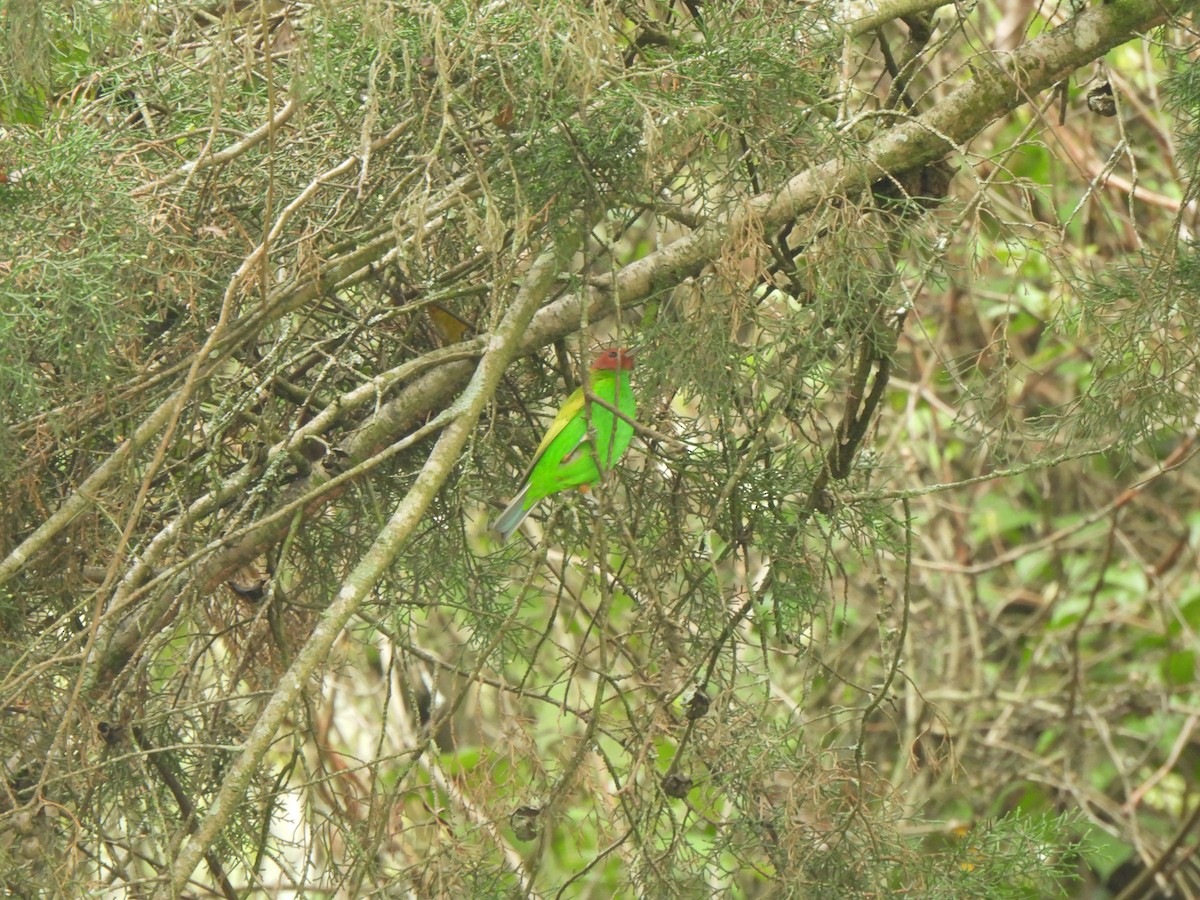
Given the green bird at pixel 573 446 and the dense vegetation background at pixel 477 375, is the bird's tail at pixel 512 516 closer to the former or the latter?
the green bird at pixel 573 446

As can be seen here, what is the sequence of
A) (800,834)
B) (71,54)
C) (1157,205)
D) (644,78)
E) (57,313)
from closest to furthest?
1. (57,313)
2. (644,78)
3. (800,834)
4. (71,54)
5. (1157,205)

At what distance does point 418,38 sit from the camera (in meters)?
2.14

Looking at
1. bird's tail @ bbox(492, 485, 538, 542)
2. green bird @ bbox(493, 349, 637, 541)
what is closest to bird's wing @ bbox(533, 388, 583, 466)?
green bird @ bbox(493, 349, 637, 541)

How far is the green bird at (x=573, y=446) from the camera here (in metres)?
2.62

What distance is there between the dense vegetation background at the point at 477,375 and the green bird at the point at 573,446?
68 mm

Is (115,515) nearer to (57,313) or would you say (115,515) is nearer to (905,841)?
(57,313)

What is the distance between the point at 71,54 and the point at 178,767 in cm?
152

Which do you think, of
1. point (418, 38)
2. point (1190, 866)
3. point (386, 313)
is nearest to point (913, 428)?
point (1190, 866)

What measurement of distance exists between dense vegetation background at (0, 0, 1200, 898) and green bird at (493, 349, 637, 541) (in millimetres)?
68

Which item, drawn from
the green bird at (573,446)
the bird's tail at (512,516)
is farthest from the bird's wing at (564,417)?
the bird's tail at (512,516)

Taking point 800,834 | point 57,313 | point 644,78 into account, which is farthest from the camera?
point 800,834

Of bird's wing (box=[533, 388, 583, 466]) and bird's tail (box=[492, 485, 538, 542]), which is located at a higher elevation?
bird's wing (box=[533, 388, 583, 466])

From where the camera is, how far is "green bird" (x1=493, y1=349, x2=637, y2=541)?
262cm

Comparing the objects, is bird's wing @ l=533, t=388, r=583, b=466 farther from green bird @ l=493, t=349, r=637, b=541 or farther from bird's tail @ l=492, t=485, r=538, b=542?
bird's tail @ l=492, t=485, r=538, b=542
